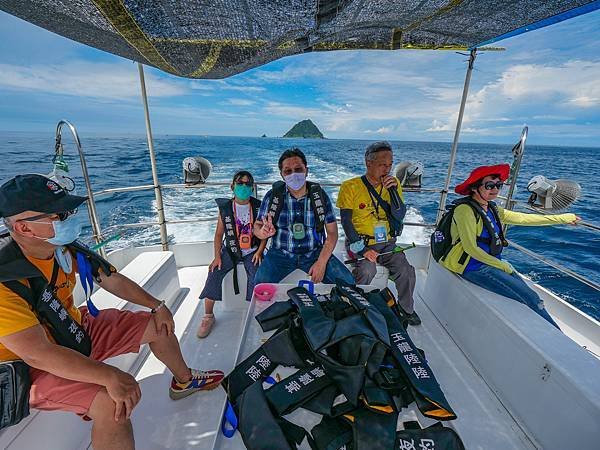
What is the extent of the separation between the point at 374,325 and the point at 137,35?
2003 millimetres

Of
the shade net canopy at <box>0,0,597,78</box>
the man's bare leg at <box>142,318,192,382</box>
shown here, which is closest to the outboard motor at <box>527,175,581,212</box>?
the shade net canopy at <box>0,0,597,78</box>

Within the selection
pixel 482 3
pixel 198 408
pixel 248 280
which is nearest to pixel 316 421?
pixel 198 408

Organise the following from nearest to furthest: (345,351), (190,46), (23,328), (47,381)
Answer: (23,328) → (47,381) → (345,351) → (190,46)

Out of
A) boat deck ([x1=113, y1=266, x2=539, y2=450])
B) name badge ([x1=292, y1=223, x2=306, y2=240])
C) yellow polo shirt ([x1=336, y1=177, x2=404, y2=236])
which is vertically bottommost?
boat deck ([x1=113, y1=266, x2=539, y2=450])

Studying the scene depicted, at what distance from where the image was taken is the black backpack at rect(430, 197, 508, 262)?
213 cm

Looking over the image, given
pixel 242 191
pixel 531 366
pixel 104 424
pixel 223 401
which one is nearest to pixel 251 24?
pixel 242 191

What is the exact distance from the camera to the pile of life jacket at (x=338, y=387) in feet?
3.49

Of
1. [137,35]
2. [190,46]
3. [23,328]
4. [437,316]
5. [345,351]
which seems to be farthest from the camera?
[437,316]

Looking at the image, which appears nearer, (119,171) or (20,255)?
(20,255)

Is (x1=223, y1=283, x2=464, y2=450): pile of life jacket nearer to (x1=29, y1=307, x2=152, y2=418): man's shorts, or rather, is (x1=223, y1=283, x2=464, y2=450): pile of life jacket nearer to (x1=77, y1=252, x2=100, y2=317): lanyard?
(x1=29, y1=307, x2=152, y2=418): man's shorts

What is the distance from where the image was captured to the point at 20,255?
3.79 ft

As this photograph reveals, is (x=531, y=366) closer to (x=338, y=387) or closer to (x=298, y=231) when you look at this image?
(x=338, y=387)

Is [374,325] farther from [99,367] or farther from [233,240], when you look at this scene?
[233,240]

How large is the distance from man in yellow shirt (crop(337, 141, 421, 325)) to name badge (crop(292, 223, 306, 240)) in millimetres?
415
